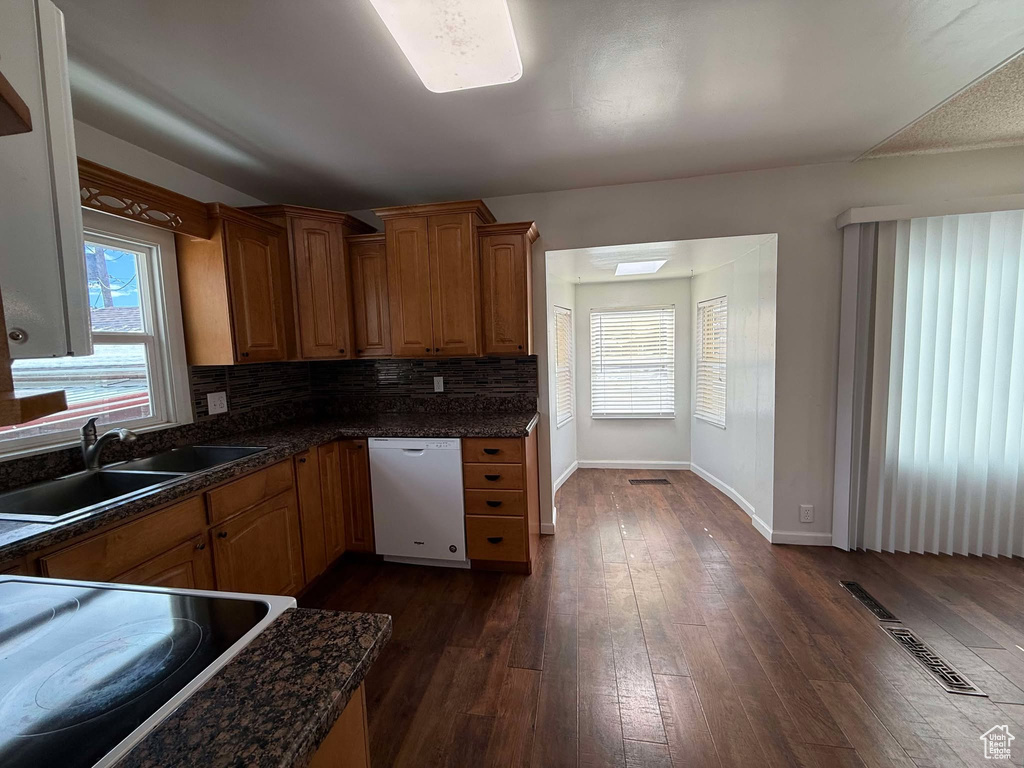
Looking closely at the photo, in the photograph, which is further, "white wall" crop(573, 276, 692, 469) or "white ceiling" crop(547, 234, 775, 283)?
"white wall" crop(573, 276, 692, 469)

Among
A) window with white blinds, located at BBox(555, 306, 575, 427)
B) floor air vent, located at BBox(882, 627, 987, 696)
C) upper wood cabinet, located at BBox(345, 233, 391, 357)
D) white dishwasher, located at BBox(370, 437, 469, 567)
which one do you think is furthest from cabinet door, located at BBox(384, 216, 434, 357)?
floor air vent, located at BBox(882, 627, 987, 696)

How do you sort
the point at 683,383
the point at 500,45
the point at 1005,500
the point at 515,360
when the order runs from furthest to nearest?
1. the point at 683,383
2. the point at 515,360
3. the point at 1005,500
4. the point at 500,45

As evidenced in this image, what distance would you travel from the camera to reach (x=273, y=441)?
221cm

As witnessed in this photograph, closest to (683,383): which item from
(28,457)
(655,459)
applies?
(655,459)

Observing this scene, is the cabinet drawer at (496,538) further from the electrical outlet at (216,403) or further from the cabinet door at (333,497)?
the electrical outlet at (216,403)

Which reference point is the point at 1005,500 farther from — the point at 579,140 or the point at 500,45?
the point at 500,45

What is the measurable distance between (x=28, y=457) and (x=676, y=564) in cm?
321

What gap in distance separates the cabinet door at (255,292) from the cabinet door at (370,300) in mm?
450

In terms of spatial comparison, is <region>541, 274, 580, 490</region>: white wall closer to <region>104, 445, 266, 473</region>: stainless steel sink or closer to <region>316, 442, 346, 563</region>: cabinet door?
<region>316, 442, 346, 563</region>: cabinet door

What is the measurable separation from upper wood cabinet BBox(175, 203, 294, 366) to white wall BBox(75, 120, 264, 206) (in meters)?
0.31

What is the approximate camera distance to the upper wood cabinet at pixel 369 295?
8.98 feet

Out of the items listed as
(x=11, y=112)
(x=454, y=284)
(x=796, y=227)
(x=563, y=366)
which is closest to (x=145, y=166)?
(x=454, y=284)

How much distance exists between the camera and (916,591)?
2.15 metres

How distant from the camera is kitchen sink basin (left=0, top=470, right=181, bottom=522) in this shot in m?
1.45
